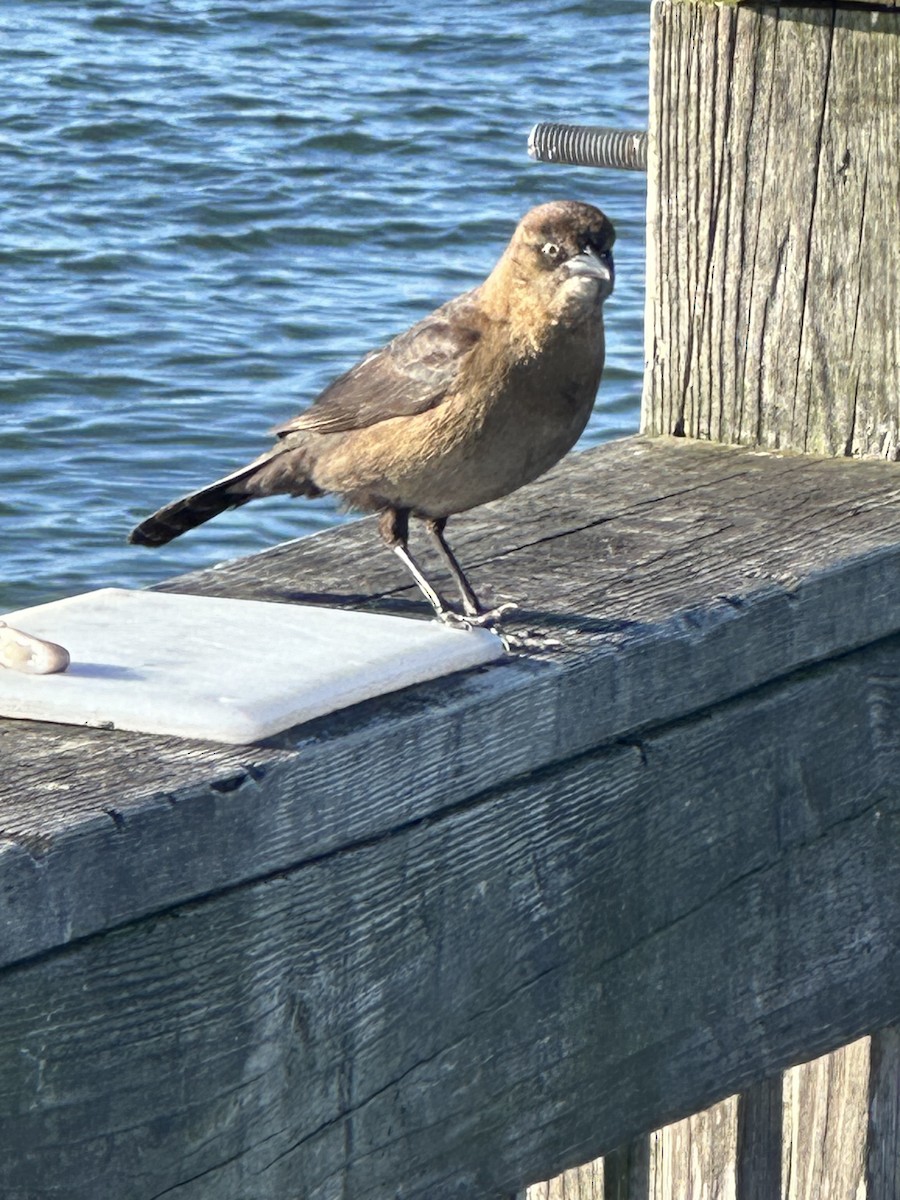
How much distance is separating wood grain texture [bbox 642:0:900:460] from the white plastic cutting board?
1.05 metres

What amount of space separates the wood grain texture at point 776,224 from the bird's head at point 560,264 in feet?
0.42

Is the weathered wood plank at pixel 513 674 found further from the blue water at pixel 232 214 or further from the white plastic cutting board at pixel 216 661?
the blue water at pixel 232 214

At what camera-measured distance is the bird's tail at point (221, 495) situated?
3.11 meters

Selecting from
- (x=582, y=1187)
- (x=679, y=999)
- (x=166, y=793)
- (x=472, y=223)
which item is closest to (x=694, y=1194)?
(x=582, y=1187)

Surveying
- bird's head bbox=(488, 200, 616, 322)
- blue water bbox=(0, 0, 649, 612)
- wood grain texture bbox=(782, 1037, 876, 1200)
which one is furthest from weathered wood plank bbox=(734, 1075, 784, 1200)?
blue water bbox=(0, 0, 649, 612)

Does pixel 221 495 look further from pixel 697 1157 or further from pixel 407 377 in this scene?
pixel 697 1157

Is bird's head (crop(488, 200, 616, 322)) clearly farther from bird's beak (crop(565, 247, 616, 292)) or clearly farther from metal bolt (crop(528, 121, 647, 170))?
metal bolt (crop(528, 121, 647, 170))

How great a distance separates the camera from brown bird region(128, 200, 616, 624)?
111 inches

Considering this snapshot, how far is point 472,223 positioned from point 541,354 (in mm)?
8693

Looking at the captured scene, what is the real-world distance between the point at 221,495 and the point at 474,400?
0.43 m

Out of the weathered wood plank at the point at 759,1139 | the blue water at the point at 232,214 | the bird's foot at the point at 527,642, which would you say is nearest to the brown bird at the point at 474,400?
the bird's foot at the point at 527,642

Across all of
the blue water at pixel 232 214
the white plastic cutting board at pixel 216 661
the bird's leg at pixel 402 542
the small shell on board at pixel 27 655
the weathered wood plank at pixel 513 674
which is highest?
the small shell on board at pixel 27 655

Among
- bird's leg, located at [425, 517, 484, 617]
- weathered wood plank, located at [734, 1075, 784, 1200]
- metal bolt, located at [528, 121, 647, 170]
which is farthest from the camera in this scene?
metal bolt, located at [528, 121, 647, 170]

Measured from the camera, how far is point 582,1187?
257 centimetres
